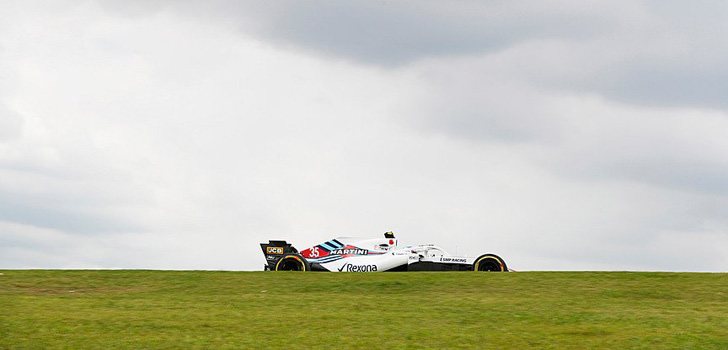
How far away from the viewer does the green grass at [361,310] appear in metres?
17.3

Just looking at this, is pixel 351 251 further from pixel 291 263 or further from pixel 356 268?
pixel 291 263

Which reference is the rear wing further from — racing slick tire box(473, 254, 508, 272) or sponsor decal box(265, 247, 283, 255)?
racing slick tire box(473, 254, 508, 272)

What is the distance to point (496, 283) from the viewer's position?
2656cm

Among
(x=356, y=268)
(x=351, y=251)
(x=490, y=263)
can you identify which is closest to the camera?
(x=490, y=263)

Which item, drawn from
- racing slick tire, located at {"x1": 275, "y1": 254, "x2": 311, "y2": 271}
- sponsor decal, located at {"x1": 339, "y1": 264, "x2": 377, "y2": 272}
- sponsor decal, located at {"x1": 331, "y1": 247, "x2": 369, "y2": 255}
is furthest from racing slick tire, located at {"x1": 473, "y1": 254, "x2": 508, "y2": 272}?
racing slick tire, located at {"x1": 275, "y1": 254, "x2": 311, "y2": 271}

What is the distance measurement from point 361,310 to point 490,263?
14.5 m

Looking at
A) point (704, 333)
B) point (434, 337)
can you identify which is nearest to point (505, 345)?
point (434, 337)

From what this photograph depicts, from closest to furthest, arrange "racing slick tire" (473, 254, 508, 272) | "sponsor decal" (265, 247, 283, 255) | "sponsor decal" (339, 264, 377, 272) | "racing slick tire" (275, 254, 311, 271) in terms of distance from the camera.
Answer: "racing slick tire" (473, 254, 508, 272)
"racing slick tire" (275, 254, 311, 271)
"sponsor decal" (339, 264, 377, 272)
"sponsor decal" (265, 247, 283, 255)

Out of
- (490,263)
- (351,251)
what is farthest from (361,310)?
(351,251)

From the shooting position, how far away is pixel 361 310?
20922mm

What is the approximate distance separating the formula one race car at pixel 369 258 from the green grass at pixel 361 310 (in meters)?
6.02

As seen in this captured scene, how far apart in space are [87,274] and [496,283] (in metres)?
13.4

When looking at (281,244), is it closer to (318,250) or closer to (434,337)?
(318,250)

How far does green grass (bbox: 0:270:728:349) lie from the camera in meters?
17.3
